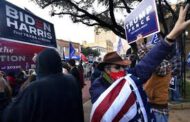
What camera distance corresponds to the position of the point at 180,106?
563 inches

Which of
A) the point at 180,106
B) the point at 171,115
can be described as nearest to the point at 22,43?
the point at 171,115

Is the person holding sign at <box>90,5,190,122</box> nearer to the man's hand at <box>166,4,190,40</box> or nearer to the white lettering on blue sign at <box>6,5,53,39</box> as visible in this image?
the man's hand at <box>166,4,190,40</box>

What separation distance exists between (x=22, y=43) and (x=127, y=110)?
6.84 ft

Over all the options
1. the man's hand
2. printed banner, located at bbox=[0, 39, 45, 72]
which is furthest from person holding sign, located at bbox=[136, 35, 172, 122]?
the man's hand

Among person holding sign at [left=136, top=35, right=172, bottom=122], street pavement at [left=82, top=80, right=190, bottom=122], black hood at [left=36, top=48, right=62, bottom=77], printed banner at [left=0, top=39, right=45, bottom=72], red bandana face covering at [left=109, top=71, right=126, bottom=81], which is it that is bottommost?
street pavement at [left=82, top=80, right=190, bottom=122]

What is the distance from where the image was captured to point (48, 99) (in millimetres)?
3756

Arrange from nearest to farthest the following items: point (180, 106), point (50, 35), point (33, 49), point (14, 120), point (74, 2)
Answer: point (14, 120)
point (33, 49)
point (50, 35)
point (180, 106)
point (74, 2)

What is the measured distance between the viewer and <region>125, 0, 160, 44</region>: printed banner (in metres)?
5.09

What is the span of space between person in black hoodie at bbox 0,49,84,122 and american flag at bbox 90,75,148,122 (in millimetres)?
226

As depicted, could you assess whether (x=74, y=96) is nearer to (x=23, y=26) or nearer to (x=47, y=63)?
(x=47, y=63)

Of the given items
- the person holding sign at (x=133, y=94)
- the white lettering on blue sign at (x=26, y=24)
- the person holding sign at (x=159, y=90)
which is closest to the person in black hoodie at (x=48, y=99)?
the person holding sign at (x=133, y=94)

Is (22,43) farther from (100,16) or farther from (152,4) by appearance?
(100,16)

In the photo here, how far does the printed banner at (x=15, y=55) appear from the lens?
496 cm

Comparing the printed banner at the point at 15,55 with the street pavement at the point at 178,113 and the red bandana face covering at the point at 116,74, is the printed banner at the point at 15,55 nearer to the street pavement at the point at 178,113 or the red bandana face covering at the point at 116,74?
the red bandana face covering at the point at 116,74
